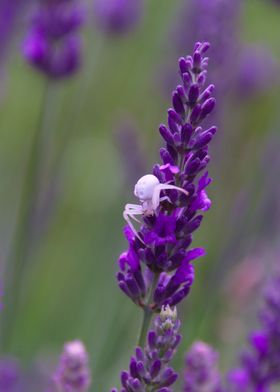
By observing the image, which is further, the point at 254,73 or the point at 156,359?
the point at 254,73

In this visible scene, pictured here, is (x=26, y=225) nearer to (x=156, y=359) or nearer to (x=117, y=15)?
(x=117, y=15)

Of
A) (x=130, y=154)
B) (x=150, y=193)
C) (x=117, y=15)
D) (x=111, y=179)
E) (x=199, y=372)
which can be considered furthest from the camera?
(x=111, y=179)

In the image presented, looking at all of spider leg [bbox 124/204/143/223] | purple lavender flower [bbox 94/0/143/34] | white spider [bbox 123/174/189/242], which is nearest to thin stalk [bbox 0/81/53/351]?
purple lavender flower [bbox 94/0/143/34]

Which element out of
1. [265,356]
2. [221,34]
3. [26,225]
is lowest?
[265,356]

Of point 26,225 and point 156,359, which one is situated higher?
point 26,225

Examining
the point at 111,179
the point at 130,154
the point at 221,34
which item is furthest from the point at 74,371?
the point at 111,179

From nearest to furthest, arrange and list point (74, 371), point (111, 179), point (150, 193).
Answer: point (150, 193), point (74, 371), point (111, 179)

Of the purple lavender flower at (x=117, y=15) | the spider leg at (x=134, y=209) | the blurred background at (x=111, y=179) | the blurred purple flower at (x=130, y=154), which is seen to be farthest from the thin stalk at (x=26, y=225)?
the spider leg at (x=134, y=209)
